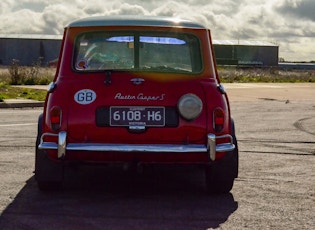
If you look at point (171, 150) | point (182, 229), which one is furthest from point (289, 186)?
point (182, 229)

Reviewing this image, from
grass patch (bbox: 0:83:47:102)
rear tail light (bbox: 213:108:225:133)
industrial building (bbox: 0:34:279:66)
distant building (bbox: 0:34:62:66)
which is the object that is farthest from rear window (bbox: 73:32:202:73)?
distant building (bbox: 0:34:62:66)

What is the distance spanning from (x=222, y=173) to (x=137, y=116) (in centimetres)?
A: 100

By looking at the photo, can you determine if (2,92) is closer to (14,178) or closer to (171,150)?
(14,178)

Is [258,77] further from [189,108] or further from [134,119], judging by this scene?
[134,119]

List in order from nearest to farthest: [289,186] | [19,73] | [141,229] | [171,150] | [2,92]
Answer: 1. [141,229]
2. [171,150]
3. [289,186]
4. [2,92]
5. [19,73]

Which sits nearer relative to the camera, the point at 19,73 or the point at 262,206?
the point at 262,206

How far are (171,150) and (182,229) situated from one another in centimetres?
97

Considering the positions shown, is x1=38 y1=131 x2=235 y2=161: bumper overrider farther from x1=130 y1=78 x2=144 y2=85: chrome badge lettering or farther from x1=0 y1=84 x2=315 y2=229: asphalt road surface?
x1=130 y1=78 x2=144 y2=85: chrome badge lettering

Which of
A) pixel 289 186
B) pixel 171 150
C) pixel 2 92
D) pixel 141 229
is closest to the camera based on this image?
pixel 141 229

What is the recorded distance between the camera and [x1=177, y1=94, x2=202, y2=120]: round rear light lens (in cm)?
611

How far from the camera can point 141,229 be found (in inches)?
203

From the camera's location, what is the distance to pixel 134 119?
6.10 m

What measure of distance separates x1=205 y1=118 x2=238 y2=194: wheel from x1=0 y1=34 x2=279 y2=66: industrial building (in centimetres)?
6639

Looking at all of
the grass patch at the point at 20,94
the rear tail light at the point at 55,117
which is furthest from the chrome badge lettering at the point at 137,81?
the grass patch at the point at 20,94
